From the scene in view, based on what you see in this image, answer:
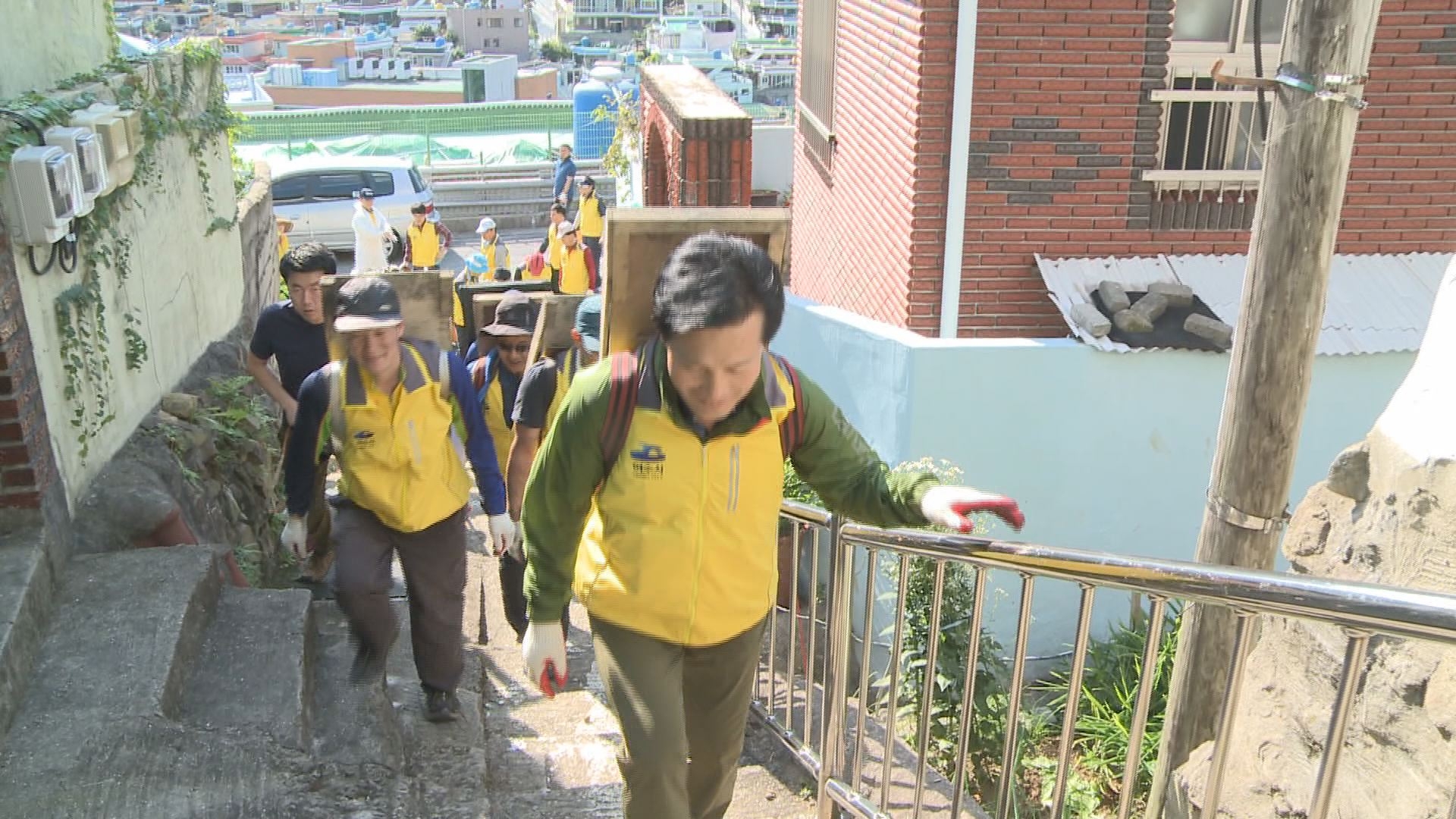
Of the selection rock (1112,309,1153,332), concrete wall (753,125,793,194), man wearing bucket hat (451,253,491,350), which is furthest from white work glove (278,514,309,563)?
concrete wall (753,125,793,194)

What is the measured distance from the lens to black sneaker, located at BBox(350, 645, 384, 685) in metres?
4.12

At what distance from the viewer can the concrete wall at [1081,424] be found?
23.2 feet

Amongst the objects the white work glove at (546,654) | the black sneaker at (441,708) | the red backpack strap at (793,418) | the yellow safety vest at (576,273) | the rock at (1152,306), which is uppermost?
the red backpack strap at (793,418)

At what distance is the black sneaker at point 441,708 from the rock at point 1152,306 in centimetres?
457

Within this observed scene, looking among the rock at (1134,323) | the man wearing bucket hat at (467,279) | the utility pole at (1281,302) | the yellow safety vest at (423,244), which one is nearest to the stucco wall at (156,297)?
the man wearing bucket hat at (467,279)

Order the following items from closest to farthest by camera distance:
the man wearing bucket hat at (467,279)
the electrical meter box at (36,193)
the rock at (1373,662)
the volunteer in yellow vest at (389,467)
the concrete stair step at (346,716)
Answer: the rock at (1373,662) < the concrete stair step at (346,716) < the volunteer in yellow vest at (389,467) < the electrical meter box at (36,193) < the man wearing bucket hat at (467,279)

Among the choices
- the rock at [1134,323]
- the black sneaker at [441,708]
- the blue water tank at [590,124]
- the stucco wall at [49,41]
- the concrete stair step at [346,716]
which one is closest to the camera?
the concrete stair step at [346,716]

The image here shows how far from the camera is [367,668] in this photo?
4.18m

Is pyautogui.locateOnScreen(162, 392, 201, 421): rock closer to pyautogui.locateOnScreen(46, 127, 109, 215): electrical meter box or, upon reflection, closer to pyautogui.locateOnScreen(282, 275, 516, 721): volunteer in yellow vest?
pyautogui.locateOnScreen(46, 127, 109, 215): electrical meter box

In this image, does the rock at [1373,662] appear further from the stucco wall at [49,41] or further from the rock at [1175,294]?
the stucco wall at [49,41]

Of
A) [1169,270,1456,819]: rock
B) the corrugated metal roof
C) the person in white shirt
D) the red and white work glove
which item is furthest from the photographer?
the person in white shirt

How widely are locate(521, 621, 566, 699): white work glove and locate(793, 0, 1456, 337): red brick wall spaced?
Answer: 5179mm

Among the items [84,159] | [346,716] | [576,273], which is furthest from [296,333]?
[576,273]

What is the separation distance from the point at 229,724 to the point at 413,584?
0.79m
